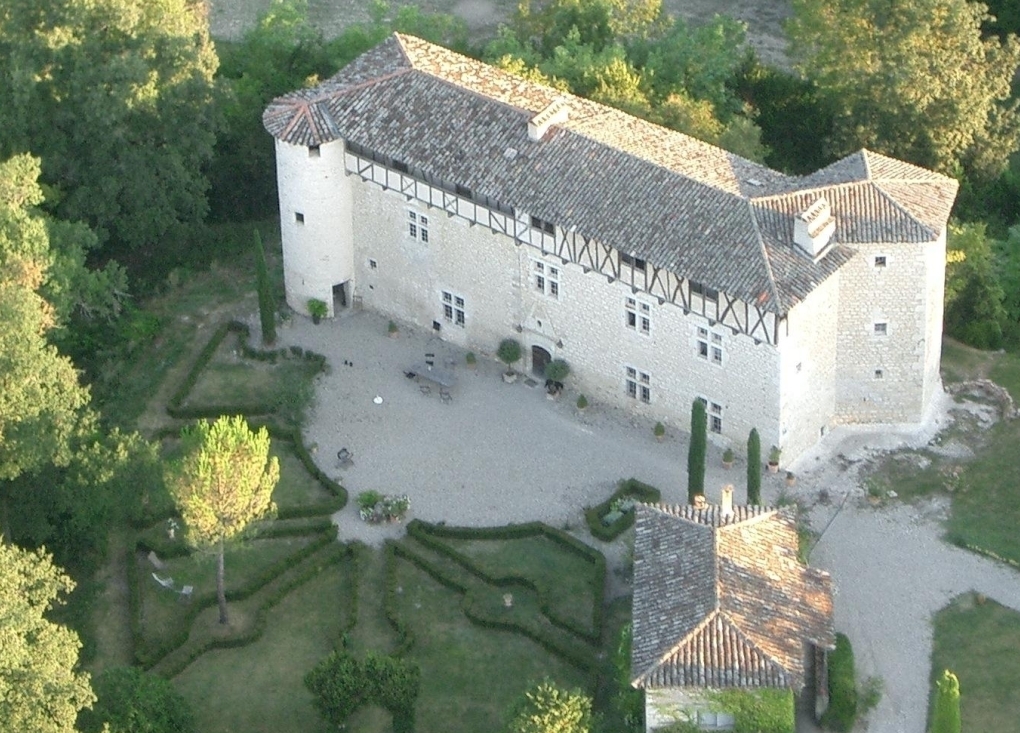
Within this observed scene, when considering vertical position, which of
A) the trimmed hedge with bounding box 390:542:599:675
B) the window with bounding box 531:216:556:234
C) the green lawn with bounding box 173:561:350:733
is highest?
the window with bounding box 531:216:556:234

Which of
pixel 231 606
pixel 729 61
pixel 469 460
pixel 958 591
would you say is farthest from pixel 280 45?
pixel 958 591

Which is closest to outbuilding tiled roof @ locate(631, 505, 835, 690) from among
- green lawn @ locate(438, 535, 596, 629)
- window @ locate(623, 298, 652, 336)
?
green lawn @ locate(438, 535, 596, 629)

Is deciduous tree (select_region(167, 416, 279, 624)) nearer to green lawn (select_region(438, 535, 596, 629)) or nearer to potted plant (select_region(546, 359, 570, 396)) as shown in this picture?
green lawn (select_region(438, 535, 596, 629))

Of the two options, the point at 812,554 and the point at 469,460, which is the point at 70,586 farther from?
the point at 812,554

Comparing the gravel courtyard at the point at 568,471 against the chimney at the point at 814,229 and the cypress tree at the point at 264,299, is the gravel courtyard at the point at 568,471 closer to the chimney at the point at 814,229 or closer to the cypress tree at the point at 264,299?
the cypress tree at the point at 264,299

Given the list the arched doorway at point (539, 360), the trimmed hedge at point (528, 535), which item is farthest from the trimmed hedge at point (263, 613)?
the arched doorway at point (539, 360)
